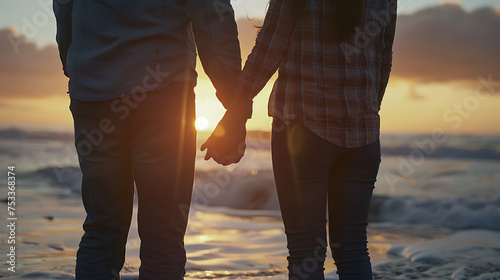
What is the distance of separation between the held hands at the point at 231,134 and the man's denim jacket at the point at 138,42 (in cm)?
21

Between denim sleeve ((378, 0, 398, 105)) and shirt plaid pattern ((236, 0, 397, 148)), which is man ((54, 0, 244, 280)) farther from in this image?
denim sleeve ((378, 0, 398, 105))

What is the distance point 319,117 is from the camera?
1.72 meters

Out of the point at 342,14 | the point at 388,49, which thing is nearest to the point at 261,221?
the point at 388,49

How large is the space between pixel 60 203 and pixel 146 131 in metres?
5.58

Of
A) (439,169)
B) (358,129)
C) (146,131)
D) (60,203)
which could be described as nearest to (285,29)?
(358,129)

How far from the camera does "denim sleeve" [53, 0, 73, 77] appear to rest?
2.01 meters

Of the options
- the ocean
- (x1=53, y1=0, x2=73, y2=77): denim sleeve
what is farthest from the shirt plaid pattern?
the ocean

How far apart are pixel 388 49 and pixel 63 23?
4.47ft

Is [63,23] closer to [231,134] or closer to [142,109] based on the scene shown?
[142,109]

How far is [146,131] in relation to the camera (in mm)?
1783

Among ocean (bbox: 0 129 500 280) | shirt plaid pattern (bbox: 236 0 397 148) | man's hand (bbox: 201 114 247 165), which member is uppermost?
shirt plaid pattern (bbox: 236 0 397 148)

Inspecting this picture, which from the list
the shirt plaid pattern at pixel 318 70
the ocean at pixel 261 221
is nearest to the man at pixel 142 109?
the shirt plaid pattern at pixel 318 70

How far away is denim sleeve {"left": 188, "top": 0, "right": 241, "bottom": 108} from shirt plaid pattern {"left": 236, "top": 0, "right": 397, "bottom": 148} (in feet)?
0.45

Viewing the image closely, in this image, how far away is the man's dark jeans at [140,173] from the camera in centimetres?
178
